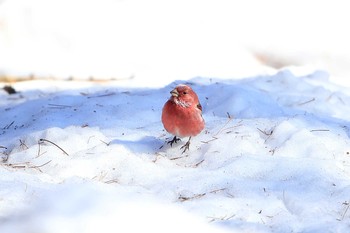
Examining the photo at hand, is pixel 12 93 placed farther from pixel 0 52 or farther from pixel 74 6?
pixel 74 6

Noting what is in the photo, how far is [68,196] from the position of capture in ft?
9.18

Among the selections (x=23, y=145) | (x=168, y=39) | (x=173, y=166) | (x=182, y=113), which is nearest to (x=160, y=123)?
(x=182, y=113)

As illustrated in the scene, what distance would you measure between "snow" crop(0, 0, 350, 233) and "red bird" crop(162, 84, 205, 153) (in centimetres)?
17

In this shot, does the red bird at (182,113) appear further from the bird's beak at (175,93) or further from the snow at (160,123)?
the snow at (160,123)

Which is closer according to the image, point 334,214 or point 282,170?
point 334,214

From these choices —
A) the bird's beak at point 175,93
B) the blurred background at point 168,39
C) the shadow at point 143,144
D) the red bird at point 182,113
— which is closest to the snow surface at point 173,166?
the shadow at point 143,144

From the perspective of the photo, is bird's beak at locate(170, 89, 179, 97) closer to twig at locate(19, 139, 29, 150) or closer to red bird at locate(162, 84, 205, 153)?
red bird at locate(162, 84, 205, 153)

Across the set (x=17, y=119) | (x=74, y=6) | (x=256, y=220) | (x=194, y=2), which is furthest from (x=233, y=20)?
(x=256, y=220)

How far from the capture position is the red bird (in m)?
3.59

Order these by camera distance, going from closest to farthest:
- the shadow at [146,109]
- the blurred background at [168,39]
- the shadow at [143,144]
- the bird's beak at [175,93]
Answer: the bird's beak at [175,93]
the shadow at [143,144]
the shadow at [146,109]
the blurred background at [168,39]

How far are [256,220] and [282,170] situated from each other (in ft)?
2.03

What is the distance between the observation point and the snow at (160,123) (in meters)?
2.80

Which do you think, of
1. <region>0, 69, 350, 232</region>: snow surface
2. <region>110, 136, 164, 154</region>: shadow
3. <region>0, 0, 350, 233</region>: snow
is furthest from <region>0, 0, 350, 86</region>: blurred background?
<region>110, 136, 164, 154</region>: shadow

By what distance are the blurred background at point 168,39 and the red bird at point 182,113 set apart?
266 centimetres
